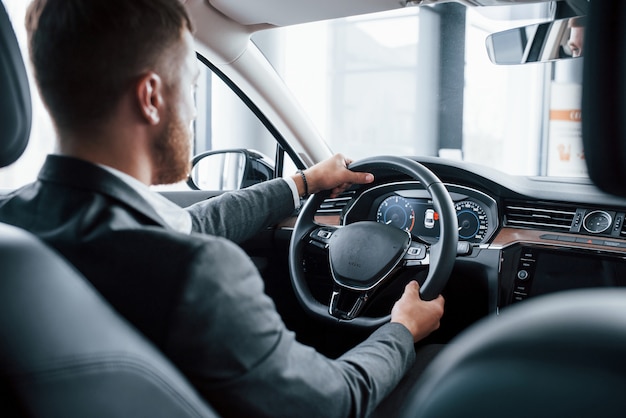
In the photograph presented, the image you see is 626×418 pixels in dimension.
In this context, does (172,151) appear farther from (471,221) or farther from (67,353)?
(471,221)

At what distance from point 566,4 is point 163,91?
106cm

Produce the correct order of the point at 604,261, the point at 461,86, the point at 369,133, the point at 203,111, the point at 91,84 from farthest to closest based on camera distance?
the point at 369,133 < the point at 461,86 < the point at 203,111 < the point at 604,261 < the point at 91,84

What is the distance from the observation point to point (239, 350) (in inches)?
34.6

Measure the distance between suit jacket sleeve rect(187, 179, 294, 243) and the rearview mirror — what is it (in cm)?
71

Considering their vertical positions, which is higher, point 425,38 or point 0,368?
point 425,38

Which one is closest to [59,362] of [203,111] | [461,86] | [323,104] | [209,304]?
[209,304]

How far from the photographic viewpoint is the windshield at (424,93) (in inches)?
266

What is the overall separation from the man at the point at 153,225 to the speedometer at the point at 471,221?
0.70m

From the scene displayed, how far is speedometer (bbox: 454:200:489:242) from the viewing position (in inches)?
75.2

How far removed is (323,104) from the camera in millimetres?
8453

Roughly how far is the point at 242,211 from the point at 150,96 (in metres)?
0.74

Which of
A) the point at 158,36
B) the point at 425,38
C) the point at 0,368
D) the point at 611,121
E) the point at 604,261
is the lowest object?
the point at 604,261

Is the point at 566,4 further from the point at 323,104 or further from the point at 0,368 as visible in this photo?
the point at 323,104

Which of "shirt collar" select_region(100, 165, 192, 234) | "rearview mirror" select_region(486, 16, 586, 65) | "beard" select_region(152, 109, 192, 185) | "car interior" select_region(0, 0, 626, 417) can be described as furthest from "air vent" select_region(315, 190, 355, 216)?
"beard" select_region(152, 109, 192, 185)
